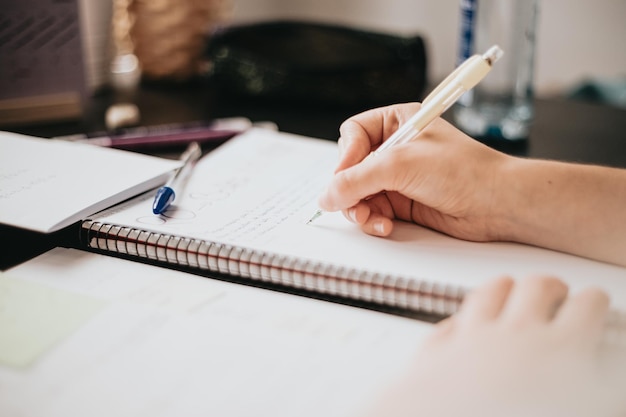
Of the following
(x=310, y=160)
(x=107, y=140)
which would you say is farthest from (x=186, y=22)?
(x=310, y=160)

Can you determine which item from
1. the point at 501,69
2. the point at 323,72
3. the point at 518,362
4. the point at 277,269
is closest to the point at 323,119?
the point at 323,72

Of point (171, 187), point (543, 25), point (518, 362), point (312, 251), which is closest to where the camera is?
point (518, 362)

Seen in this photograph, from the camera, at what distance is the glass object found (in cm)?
86

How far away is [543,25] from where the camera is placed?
1.36 m

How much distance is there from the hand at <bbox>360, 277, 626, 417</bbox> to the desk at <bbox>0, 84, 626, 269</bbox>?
1.38 ft

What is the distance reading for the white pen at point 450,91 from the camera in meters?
0.54

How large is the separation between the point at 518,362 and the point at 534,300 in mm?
57

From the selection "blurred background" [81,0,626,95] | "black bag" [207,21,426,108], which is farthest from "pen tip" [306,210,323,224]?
"blurred background" [81,0,626,95]

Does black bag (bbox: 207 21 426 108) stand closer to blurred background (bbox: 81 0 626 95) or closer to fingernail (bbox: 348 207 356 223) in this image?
blurred background (bbox: 81 0 626 95)

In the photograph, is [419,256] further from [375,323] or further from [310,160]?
[310,160]

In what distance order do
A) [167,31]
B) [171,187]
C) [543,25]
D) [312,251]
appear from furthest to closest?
[543,25] → [167,31] → [171,187] → [312,251]

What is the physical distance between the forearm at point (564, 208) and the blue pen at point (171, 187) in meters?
0.28

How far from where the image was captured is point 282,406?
369mm

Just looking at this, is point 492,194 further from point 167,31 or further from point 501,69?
point 167,31
